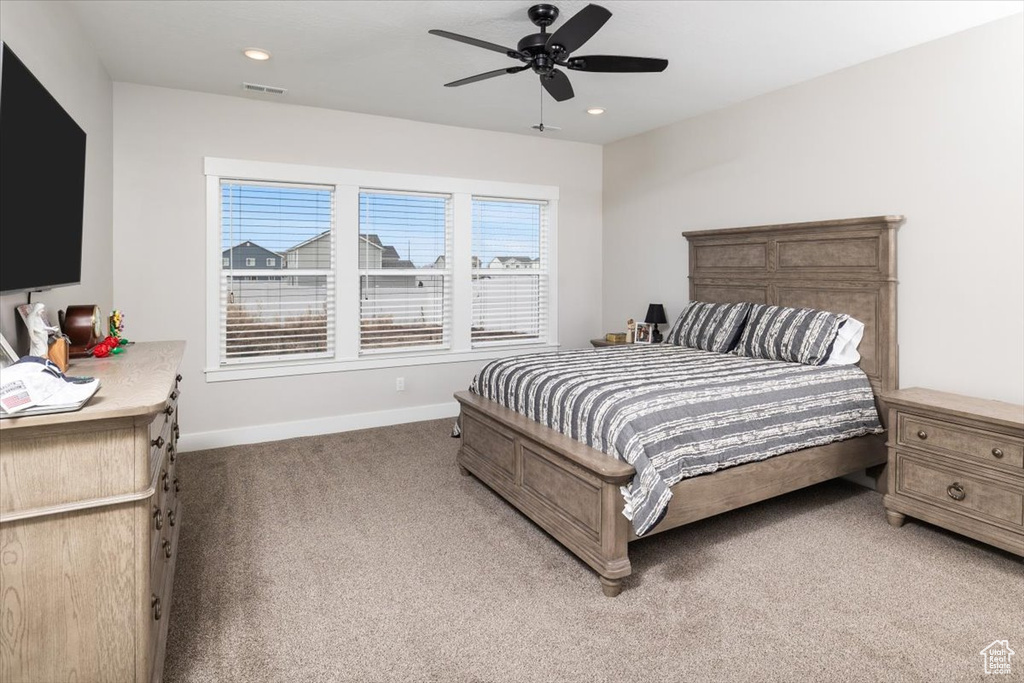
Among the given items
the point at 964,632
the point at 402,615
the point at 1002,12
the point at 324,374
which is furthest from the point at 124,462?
the point at 1002,12

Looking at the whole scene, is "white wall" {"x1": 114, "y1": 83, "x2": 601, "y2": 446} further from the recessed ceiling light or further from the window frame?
the recessed ceiling light

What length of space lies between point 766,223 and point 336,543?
11.8ft

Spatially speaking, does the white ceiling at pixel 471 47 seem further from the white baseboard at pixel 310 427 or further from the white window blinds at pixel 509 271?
the white baseboard at pixel 310 427

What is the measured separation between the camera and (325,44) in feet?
11.1

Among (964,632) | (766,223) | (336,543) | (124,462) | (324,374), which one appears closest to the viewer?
(124,462)

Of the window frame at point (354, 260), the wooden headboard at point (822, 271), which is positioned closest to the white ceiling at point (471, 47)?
the window frame at point (354, 260)

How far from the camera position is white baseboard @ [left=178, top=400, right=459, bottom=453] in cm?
438

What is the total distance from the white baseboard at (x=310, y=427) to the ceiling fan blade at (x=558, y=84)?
297 cm

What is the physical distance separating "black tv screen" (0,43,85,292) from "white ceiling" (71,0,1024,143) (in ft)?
3.52

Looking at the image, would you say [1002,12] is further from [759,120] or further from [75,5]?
[75,5]

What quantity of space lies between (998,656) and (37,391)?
305cm

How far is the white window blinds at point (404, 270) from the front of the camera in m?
4.96

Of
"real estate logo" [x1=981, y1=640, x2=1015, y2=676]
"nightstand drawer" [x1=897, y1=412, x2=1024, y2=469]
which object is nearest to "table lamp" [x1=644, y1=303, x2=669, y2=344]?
"nightstand drawer" [x1=897, y1=412, x2=1024, y2=469]

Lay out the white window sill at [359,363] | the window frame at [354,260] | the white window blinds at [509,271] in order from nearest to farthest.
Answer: the window frame at [354,260]
the white window sill at [359,363]
the white window blinds at [509,271]
